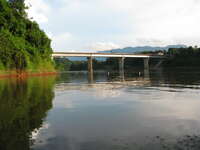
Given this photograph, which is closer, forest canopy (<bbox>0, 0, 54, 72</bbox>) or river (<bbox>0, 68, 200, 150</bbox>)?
river (<bbox>0, 68, 200, 150</bbox>)

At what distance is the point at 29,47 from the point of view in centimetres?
8006

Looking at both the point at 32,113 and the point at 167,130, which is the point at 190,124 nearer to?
the point at 167,130

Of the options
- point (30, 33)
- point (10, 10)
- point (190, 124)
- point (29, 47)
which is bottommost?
point (190, 124)

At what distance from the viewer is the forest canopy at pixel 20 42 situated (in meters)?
63.3

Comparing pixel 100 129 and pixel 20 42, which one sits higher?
pixel 20 42

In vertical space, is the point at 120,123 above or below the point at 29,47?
below

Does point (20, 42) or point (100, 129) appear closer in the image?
point (100, 129)

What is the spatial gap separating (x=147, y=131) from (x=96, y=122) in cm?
295

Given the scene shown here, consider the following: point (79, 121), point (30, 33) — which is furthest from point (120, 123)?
point (30, 33)

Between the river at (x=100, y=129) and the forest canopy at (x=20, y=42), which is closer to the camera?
the river at (x=100, y=129)

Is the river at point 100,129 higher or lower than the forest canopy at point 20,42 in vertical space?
lower

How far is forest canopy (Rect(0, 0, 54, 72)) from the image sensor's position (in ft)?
208

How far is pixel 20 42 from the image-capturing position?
73688 millimetres

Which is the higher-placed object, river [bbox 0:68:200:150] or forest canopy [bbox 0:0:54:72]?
forest canopy [bbox 0:0:54:72]
